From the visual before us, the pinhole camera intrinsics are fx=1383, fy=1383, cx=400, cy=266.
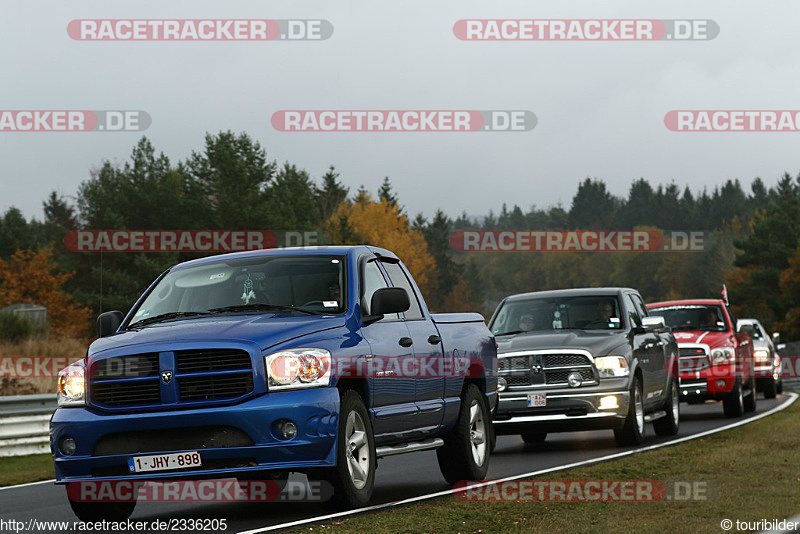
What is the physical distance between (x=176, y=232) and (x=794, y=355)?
1419 inches

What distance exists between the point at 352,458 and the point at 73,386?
209 centimetres

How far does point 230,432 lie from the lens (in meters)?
9.50

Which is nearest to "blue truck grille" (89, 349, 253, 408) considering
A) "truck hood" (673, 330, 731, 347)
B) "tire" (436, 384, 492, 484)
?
"tire" (436, 384, 492, 484)

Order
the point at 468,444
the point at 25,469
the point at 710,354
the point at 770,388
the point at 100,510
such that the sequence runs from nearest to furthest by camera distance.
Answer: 1. the point at 100,510
2. the point at 468,444
3. the point at 25,469
4. the point at 710,354
5. the point at 770,388

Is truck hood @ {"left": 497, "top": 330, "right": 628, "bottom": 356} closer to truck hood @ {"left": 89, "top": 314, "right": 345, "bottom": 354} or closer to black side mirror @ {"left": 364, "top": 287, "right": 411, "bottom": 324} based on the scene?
black side mirror @ {"left": 364, "top": 287, "right": 411, "bottom": 324}

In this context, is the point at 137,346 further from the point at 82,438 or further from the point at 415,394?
the point at 415,394

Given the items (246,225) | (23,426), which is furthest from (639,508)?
(246,225)

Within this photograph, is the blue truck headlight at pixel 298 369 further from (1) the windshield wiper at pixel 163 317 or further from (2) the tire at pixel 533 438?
(2) the tire at pixel 533 438

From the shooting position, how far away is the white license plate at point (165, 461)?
9.51 m

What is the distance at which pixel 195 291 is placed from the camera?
36.7 ft

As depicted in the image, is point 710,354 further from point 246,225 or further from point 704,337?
point 246,225

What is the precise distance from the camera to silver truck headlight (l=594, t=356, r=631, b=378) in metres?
17.0

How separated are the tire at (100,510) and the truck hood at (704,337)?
1513 centimetres

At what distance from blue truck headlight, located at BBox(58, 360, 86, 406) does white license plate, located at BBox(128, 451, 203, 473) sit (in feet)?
2.19
